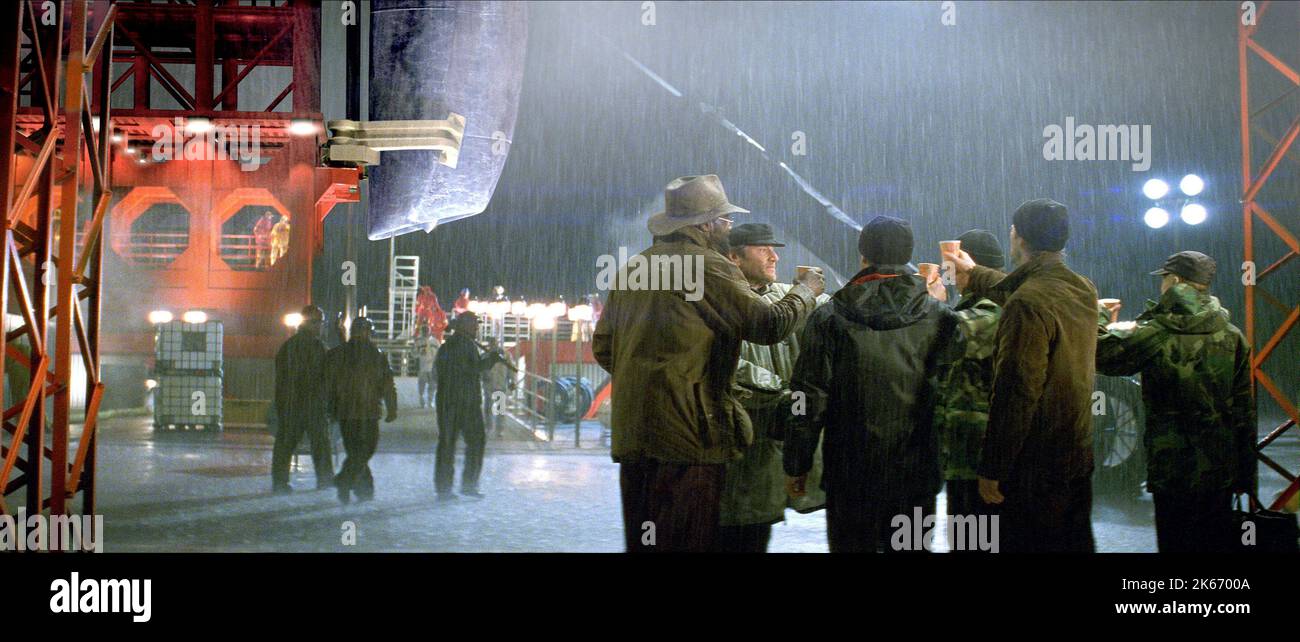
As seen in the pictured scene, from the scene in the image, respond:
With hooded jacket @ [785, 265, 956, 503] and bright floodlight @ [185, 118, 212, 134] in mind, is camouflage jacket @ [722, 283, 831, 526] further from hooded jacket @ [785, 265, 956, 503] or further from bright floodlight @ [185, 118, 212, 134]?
bright floodlight @ [185, 118, 212, 134]

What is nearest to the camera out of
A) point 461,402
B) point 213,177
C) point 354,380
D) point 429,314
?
point 354,380

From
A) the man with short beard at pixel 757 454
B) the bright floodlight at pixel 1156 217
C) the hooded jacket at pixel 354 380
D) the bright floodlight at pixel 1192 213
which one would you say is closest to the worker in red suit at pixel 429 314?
the hooded jacket at pixel 354 380

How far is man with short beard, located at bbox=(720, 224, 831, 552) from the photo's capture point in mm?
4008

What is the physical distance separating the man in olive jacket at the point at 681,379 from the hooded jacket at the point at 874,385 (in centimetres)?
21

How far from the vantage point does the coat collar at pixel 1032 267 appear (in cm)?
377

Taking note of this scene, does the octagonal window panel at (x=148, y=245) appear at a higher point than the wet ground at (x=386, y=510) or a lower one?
higher

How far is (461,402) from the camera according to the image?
750 centimetres

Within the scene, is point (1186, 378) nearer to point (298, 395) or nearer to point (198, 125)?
point (298, 395)

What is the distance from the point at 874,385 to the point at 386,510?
4.86 m

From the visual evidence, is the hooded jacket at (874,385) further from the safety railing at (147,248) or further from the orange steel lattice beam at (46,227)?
the safety railing at (147,248)

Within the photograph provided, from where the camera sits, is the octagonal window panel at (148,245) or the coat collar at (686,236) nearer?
the coat collar at (686,236)

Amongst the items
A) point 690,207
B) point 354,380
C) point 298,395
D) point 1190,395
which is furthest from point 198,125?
point 1190,395
